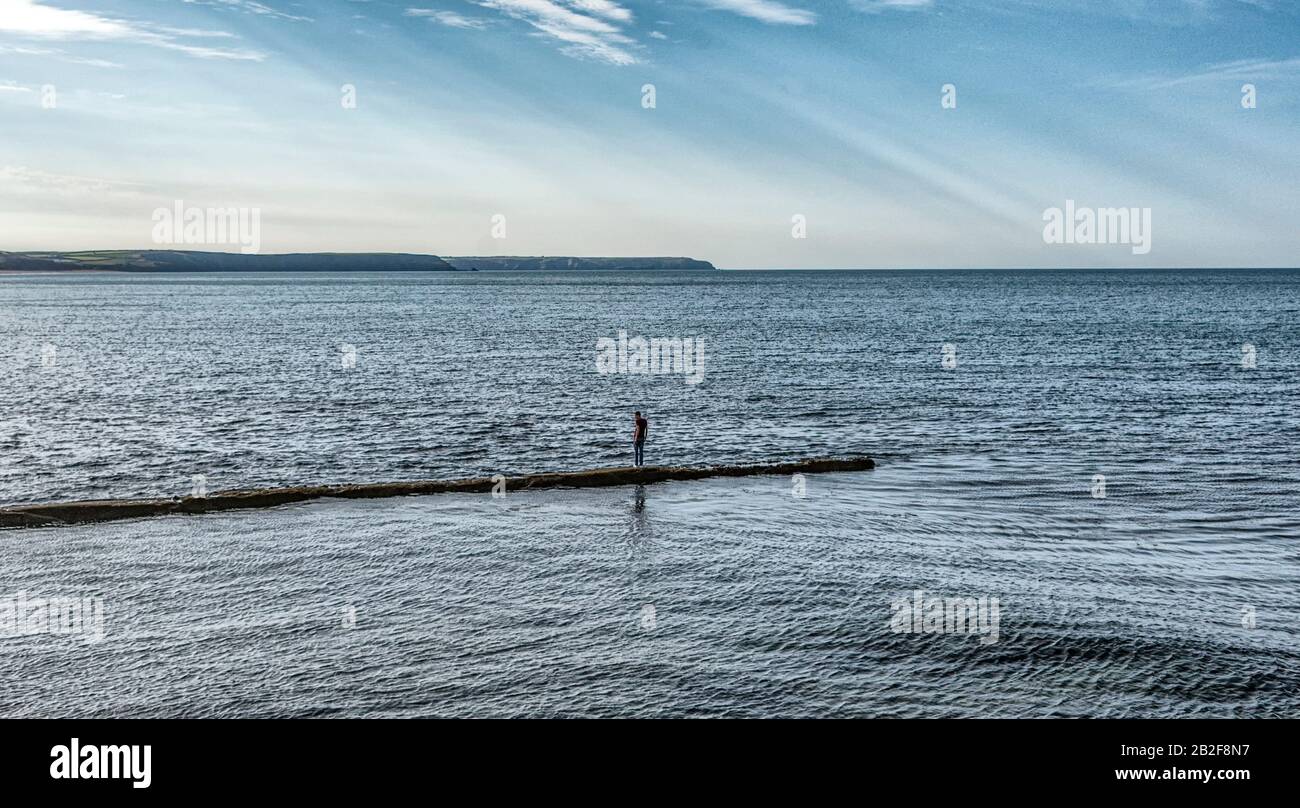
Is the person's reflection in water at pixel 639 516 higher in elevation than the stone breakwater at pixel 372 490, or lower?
lower

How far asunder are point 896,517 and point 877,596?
818cm

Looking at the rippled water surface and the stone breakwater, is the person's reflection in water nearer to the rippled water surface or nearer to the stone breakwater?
the rippled water surface

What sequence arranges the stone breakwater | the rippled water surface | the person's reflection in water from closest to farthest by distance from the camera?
the rippled water surface < the person's reflection in water < the stone breakwater

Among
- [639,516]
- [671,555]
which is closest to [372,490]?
[639,516]

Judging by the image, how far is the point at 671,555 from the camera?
25578mm

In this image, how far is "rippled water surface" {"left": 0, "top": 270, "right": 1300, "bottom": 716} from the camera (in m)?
17.5

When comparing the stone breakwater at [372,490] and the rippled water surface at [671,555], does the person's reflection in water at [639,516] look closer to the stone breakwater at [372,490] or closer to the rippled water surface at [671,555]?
the rippled water surface at [671,555]

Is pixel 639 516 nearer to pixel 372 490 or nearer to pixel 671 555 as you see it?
pixel 671 555

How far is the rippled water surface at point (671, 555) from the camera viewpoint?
17.5 metres

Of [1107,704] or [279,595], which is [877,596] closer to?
[1107,704]

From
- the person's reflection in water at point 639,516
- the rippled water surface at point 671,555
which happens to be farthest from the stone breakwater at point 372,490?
the person's reflection in water at point 639,516

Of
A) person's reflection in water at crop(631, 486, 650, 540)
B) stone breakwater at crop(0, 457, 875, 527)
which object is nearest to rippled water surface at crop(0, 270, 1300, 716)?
person's reflection in water at crop(631, 486, 650, 540)

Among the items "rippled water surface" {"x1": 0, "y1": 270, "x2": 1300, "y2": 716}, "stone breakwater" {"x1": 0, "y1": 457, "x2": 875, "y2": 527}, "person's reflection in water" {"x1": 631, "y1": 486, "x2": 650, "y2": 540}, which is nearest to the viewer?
"rippled water surface" {"x1": 0, "y1": 270, "x2": 1300, "y2": 716}

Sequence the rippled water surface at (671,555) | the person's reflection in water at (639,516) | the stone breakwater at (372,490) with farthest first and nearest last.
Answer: the stone breakwater at (372,490)
the person's reflection in water at (639,516)
the rippled water surface at (671,555)
